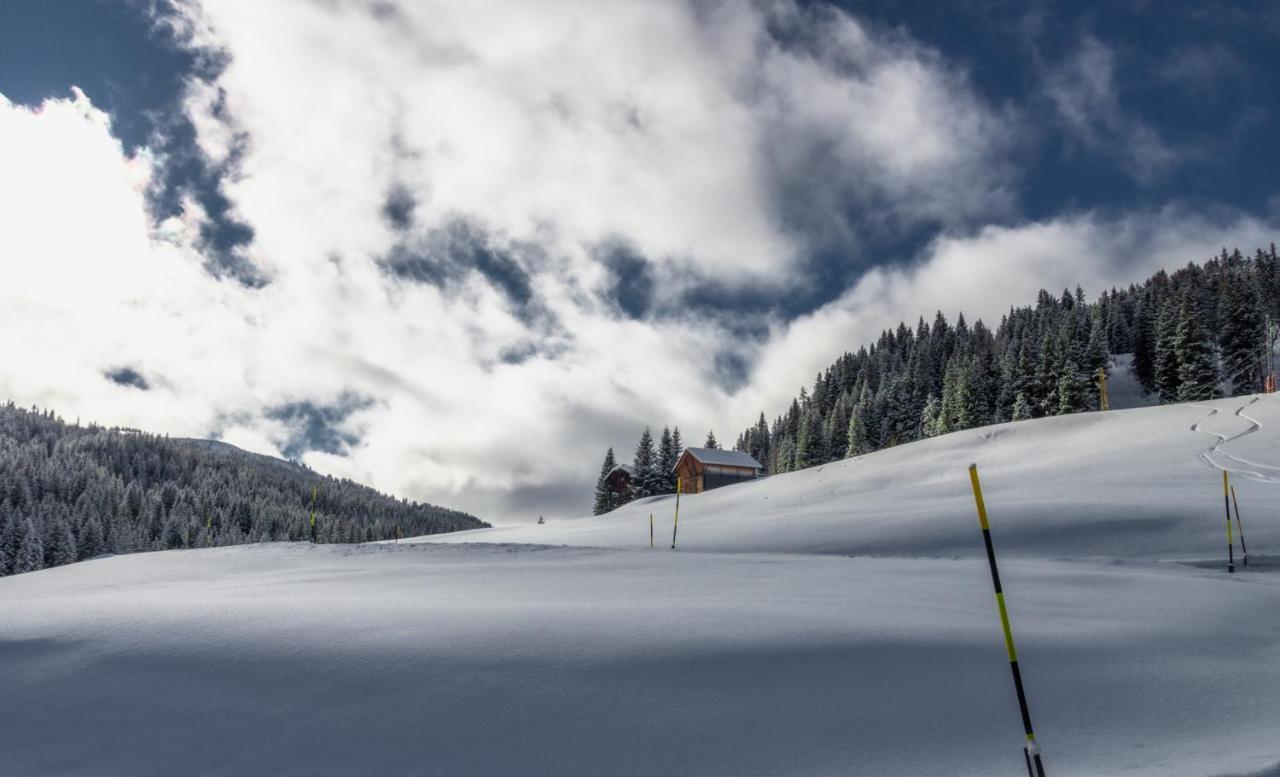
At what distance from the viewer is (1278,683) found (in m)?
6.35

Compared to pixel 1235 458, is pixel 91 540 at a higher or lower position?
lower

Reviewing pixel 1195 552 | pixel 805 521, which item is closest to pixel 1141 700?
pixel 1195 552

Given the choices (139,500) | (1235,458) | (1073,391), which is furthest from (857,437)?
(139,500)

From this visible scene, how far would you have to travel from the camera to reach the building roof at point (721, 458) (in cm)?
7338

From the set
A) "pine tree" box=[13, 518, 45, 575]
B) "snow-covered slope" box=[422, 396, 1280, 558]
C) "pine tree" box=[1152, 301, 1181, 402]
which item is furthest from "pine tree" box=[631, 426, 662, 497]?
"pine tree" box=[13, 518, 45, 575]

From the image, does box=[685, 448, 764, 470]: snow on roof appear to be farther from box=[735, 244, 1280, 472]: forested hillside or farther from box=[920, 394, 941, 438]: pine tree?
box=[920, 394, 941, 438]: pine tree

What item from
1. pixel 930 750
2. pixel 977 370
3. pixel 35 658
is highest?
pixel 977 370

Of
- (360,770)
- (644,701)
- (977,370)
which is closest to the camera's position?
(360,770)

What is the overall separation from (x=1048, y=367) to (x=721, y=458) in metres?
35.5

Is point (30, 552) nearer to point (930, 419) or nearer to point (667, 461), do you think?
point (667, 461)

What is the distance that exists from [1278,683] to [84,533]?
106836 millimetres

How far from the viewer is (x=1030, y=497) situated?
76.6 ft

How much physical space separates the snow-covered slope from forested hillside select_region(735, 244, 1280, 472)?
25.3 meters

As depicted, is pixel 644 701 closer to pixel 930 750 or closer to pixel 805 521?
pixel 930 750
